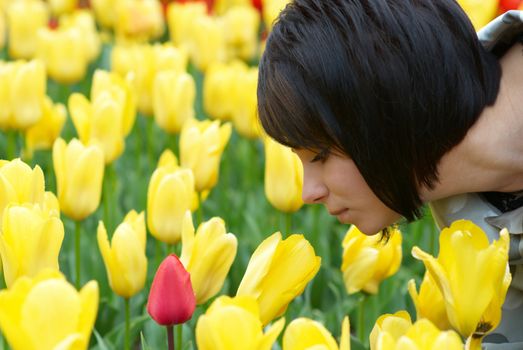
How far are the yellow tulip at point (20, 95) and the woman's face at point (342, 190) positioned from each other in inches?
45.4

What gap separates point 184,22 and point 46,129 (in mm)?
1319

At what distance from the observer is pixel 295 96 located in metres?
1.58

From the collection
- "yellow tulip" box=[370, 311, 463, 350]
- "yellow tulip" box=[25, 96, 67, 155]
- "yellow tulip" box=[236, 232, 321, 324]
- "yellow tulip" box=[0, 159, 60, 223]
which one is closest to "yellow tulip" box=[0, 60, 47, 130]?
"yellow tulip" box=[25, 96, 67, 155]

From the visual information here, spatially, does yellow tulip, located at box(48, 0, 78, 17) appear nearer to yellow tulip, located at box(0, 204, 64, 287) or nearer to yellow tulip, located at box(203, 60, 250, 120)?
yellow tulip, located at box(203, 60, 250, 120)

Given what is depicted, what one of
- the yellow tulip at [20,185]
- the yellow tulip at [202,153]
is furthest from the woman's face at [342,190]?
the yellow tulip at [202,153]

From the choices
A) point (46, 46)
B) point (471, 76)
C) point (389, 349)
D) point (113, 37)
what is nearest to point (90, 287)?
point (389, 349)

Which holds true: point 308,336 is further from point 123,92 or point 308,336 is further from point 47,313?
point 123,92

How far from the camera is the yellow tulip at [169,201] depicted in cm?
191

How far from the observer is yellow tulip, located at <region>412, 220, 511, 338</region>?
4.54 ft

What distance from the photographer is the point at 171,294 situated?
137cm

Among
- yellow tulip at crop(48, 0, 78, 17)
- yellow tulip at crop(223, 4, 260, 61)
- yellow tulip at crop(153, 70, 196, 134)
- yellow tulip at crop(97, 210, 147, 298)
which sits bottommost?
yellow tulip at crop(48, 0, 78, 17)

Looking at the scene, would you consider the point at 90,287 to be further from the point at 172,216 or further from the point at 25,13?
the point at 25,13

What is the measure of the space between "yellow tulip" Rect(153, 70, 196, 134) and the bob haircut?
1.14 metres

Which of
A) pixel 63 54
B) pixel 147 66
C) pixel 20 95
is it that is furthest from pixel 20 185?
pixel 63 54
